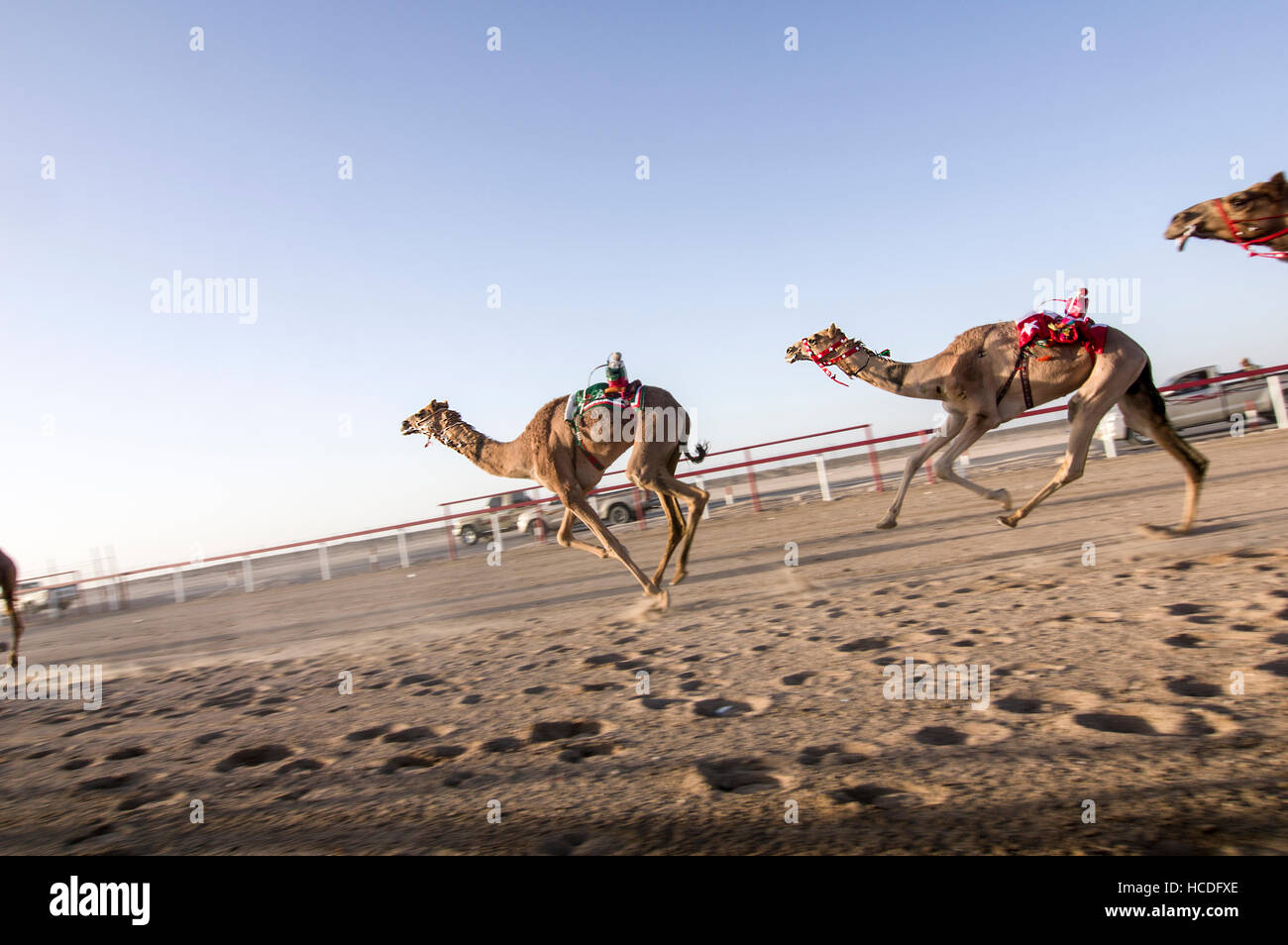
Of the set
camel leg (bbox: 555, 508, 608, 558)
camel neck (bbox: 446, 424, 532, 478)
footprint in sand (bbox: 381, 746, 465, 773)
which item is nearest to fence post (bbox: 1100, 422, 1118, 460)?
camel leg (bbox: 555, 508, 608, 558)

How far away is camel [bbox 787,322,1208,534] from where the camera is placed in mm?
5871

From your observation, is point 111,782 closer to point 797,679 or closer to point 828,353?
point 797,679

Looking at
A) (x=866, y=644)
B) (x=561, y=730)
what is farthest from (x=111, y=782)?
(x=866, y=644)

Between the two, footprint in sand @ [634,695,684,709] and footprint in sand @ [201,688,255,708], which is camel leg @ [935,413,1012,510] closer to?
footprint in sand @ [634,695,684,709]

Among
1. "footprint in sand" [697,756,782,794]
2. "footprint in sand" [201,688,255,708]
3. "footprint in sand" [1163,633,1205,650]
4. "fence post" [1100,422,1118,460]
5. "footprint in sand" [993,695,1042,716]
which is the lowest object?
"footprint in sand" [201,688,255,708]

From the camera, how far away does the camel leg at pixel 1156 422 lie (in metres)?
5.68

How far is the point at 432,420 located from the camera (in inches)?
287

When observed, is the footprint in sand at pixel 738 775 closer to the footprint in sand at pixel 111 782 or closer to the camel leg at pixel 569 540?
the footprint in sand at pixel 111 782

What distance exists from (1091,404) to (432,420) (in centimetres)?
600

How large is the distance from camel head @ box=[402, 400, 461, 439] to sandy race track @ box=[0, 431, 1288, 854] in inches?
80.1

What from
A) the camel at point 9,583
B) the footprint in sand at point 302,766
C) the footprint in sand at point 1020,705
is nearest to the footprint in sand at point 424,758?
the footprint in sand at point 302,766
